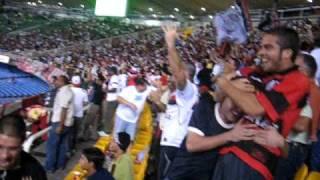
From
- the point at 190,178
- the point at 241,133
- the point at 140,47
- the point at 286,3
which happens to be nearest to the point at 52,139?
the point at 190,178

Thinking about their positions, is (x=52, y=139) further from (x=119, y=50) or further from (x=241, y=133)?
(x=119, y=50)

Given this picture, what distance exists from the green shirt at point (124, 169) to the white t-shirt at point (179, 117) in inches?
15.4

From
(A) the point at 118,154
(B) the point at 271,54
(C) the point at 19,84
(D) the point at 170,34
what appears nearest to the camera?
(B) the point at 271,54

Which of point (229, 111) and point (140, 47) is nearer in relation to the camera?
point (229, 111)

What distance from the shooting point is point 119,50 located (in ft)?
141

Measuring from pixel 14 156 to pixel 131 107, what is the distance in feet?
18.7

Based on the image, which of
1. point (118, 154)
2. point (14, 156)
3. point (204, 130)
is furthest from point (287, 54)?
point (118, 154)

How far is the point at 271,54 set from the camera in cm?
317

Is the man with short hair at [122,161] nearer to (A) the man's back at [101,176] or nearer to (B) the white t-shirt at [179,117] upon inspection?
(B) the white t-shirt at [179,117]

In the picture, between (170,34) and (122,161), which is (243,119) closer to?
(170,34)

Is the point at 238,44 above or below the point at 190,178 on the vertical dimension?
above

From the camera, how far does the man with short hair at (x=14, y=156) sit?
8.18 ft

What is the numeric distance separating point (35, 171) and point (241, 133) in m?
1.11

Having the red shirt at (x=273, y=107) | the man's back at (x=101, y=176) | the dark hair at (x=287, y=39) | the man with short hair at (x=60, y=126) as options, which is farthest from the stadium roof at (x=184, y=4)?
the red shirt at (x=273, y=107)
